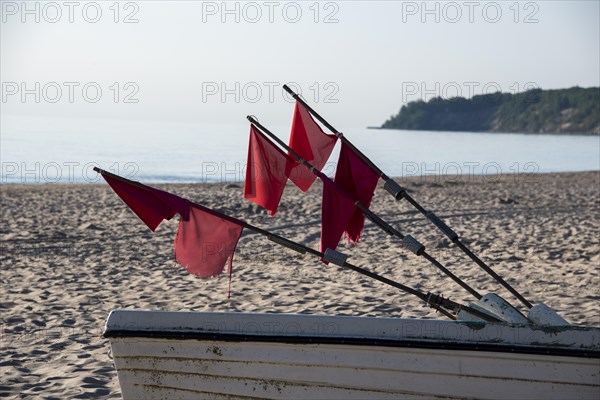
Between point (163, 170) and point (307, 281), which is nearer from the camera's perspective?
point (307, 281)

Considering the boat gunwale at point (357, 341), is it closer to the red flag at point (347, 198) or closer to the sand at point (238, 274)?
the red flag at point (347, 198)

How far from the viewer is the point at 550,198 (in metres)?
20.2

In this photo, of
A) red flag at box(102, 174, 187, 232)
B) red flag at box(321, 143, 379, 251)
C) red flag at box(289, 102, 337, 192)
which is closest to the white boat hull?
red flag at box(102, 174, 187, 232)

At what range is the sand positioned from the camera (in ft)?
22.8

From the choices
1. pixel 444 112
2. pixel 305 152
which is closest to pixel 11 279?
pixel 305 152

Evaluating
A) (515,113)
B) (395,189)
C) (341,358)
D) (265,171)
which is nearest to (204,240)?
(265,171)

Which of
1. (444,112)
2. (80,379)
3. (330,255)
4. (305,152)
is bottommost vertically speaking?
(80,379)

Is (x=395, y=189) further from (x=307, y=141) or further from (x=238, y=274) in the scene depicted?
(x=238, y=274)

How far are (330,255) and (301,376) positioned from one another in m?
0.82

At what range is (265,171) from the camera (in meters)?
5.63

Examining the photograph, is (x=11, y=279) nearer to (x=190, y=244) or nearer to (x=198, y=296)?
(x=198, y=296)

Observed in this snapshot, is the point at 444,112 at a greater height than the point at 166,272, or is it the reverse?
the point at 444,112

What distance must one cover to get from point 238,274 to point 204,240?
5413 mm

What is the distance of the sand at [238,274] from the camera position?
22.8 feet
